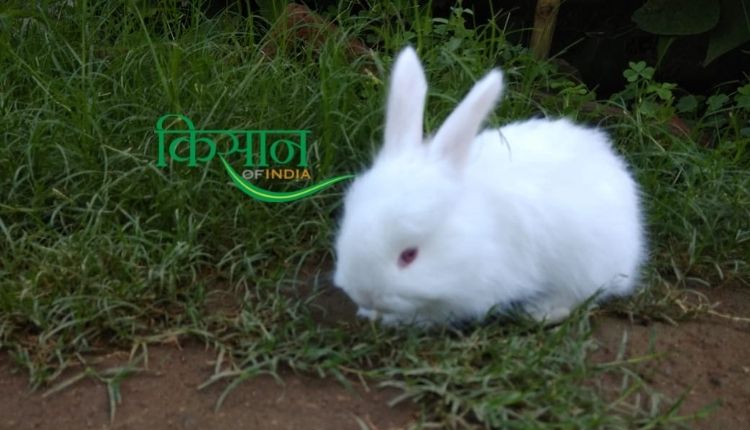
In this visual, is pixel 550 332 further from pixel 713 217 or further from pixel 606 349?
pixel 713 217

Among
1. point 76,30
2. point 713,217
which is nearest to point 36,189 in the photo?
point 76,30

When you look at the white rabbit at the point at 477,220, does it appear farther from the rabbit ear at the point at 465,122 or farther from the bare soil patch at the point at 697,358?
the bare soil patch at the point at 697,358

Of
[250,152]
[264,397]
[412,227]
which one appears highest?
[412,227]

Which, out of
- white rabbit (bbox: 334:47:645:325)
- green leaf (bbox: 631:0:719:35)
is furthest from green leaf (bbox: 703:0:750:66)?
white rabbit (bbox: 334:47:645:325)

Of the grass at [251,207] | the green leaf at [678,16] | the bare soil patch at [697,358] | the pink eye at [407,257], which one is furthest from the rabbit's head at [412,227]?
the green leaf at [678,16]

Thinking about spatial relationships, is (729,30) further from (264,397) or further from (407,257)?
(264,397)

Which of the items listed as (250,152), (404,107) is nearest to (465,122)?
(404,107)

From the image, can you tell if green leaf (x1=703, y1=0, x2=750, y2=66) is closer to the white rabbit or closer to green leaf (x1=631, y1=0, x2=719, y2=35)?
green leaf (x1=631, y1=0, x2=719, y2=35)
